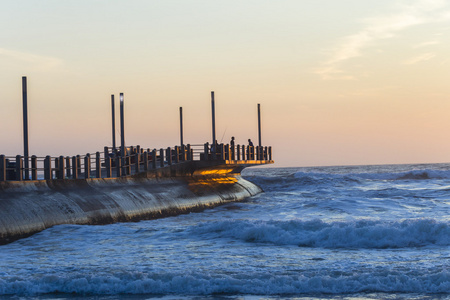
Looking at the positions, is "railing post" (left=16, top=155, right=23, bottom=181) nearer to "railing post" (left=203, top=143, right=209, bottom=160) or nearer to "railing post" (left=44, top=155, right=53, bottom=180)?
"railing post" (left=44, top=155, right=53, bottom=180)

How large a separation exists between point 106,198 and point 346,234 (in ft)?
33.9

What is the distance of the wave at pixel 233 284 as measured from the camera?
11.4 metres

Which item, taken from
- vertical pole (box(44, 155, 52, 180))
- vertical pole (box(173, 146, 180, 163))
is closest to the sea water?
vertical pole (box(44, 155, 52, 180))

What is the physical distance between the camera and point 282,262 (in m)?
14.0

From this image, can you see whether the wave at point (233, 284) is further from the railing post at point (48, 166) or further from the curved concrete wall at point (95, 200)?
the railing post at point (48, 166)

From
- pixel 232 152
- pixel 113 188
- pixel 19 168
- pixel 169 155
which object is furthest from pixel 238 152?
pixel 19 168

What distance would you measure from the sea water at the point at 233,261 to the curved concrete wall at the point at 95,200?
1.92 ft

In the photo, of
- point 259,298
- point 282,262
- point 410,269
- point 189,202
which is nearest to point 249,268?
point 282,262

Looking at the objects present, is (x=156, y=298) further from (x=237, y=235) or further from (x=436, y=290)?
(x=237, y=235)

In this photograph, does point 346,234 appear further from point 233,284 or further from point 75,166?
point 75,166

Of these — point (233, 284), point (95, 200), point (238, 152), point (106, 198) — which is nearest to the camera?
point (233, 284)

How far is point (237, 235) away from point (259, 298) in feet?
25.6

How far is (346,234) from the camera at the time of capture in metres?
17.5

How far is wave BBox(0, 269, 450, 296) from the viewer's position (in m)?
11.4
